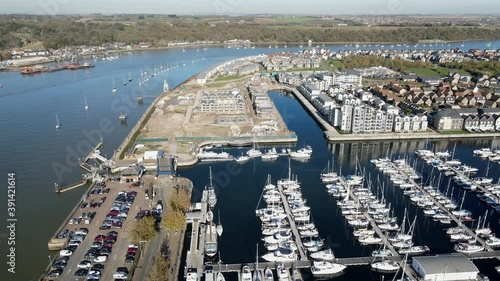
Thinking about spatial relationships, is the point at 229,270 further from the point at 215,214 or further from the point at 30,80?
the point at 30,80

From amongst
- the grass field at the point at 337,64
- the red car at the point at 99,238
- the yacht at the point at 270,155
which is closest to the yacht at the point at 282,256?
the red car at the point at 99,238

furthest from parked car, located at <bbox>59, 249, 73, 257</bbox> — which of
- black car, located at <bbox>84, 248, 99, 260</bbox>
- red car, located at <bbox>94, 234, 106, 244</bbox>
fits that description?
red car, located at <bbox>94, 234, 106, 244</bbox>

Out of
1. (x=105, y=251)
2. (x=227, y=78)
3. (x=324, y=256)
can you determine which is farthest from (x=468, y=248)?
(x=227, y=78)

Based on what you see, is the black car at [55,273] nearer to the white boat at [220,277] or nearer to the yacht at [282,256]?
the white boat at [220,277]

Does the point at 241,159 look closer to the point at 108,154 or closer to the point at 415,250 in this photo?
the point at 108,154

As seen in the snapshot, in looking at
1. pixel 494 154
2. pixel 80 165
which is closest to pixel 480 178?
pixel 494 154

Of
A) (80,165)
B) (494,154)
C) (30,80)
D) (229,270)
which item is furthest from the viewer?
(30,80)

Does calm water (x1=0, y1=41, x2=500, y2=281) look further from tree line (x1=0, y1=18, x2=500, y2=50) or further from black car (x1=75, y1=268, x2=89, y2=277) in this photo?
tree line (x1=0, y1=18, x2=500, y2=50)

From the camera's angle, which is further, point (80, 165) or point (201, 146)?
point (201, 146)
